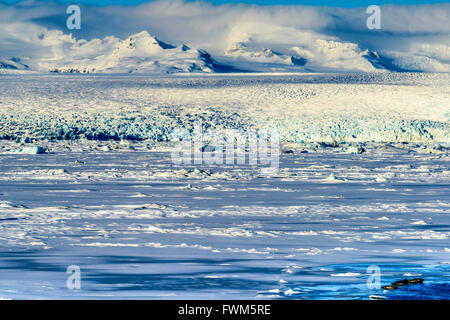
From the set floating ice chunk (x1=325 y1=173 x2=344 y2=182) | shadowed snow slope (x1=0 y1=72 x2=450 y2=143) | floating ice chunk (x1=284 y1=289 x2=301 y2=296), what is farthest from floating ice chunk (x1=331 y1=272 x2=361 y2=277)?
shadowed snow slope (x1=0 y1=72 x2=450 y2=143)

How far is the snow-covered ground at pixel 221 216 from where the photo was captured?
16.7 ft

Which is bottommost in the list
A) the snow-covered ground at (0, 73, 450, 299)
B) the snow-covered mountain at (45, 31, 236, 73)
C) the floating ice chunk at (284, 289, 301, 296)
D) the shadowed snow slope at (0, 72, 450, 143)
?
the floating ice chunk at (284, 289, 301, 296)

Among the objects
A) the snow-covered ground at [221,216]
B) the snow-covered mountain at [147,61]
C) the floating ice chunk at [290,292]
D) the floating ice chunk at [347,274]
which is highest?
the snow-covered mountain at [147,61]

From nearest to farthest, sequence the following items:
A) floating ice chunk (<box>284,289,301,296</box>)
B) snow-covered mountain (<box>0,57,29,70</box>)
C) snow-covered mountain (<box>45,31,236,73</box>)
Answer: floating ice chunk (<box>284,289,301,296</box>)
snow-covered mountain (<box>45,31,236,73</box>)
snow-covered mountain (<box>0,57,29,70</box>)

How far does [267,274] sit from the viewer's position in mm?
5312

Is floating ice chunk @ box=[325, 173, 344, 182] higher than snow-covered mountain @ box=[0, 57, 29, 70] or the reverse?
the reverse

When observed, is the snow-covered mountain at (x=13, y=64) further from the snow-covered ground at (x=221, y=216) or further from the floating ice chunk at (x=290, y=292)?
the floating ice chunk at (x=290, y=292)

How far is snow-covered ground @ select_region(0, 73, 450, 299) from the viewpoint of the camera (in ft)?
16.7

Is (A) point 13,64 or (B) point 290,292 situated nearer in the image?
(B) point 290,292

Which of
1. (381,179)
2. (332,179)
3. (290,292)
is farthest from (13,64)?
(290,292)

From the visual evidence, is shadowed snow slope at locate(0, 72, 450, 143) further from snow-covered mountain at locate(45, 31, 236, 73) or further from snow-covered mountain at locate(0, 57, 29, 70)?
snow-covered mountain at locate(0, 57, 29, 70)

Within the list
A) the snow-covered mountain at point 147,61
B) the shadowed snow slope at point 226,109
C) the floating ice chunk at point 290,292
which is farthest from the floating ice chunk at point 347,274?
the snow-covered mountain at point 147,61

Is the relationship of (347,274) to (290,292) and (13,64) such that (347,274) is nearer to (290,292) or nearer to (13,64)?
(290,292)

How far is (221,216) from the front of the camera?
8.41 metres
